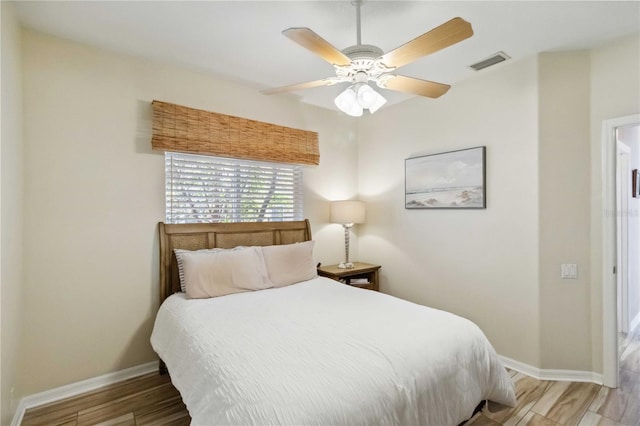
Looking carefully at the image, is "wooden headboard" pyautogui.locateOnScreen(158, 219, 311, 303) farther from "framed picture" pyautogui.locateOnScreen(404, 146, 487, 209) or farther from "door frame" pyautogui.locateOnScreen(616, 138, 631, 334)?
"door frame" pyautogui.locateOnScreen(616, 138, 631, 334)

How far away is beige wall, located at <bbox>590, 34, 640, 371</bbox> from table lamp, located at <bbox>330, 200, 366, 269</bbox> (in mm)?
2065

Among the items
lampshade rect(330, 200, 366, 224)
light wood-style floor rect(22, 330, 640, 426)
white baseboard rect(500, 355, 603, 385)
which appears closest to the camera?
light wood-style floor rect(22, 330, 640, 426)

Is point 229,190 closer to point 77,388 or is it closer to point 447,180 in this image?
point 77,388

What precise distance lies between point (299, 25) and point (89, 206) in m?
2.08

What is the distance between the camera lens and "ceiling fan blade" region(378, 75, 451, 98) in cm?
192

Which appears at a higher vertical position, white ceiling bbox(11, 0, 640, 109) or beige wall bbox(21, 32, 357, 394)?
white ceiling bbox(11, 0, 640, 109)

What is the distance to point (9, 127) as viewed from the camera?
182 centimetres

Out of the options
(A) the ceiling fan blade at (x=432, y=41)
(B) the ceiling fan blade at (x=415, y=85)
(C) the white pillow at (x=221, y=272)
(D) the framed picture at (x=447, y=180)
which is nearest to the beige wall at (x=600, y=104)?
(D) the framed picture at (x=447, y=180)

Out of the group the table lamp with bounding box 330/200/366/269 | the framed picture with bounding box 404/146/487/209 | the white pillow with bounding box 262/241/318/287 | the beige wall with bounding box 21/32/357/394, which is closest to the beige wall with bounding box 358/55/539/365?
the framed picture with bounding box 404/146/487/209

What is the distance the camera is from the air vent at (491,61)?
2.49 metres

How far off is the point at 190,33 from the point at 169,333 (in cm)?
213

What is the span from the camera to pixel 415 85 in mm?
1996

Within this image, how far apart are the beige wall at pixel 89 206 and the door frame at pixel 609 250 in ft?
11.2

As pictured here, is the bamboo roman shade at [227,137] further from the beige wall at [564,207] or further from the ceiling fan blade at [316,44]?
the beige wall at [564,207]
